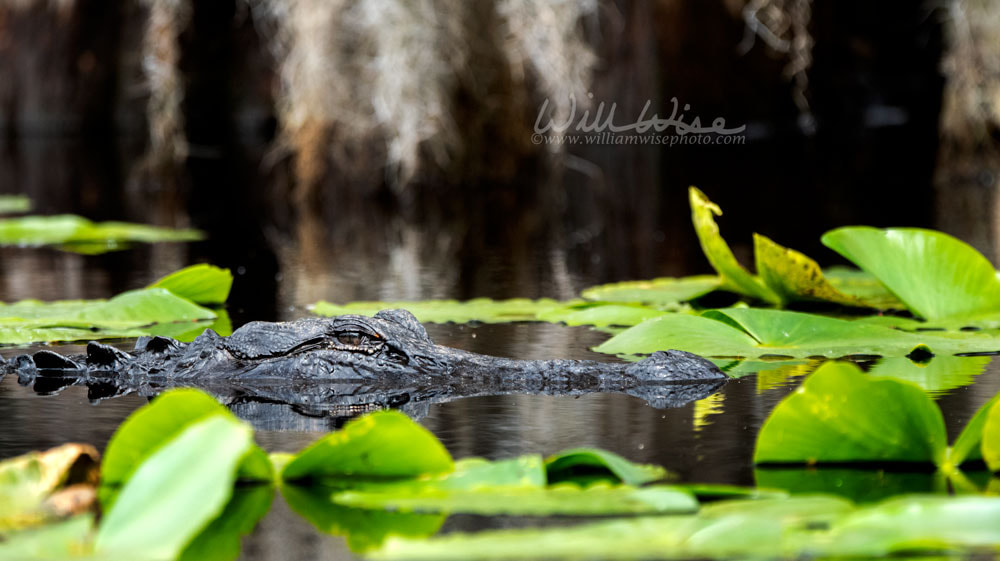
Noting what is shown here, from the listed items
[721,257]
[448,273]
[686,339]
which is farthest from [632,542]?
[448,273]

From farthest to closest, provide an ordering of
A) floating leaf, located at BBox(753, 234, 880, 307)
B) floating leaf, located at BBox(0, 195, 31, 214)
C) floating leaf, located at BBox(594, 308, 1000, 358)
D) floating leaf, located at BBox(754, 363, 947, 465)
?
floating leaf, located at BBox(0, 195, 31, 214)
floating leaf, located at BBox(753, 234, 880, 307)
floating leaf, located at BBox(594, 308, 1000, 358)
floating leaf, located at BBox(754, 363, 947, 465)

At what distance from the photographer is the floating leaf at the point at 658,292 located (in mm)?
3848

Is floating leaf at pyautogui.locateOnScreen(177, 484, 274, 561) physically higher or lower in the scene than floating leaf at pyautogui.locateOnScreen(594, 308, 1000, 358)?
lower

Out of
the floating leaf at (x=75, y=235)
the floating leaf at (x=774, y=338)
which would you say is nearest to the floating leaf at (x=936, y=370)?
the floating leaf at (x=774, y=338)

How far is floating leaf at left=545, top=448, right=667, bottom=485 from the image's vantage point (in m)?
1.89

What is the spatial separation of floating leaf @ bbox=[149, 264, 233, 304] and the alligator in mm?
831

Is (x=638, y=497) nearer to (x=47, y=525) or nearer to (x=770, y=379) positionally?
(x=47, y=525)

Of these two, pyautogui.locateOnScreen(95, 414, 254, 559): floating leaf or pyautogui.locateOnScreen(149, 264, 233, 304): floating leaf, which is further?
pyautogui.locateOnScreen(149, 264, 233, 304): floating leaf

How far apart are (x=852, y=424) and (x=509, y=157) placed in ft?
22.1

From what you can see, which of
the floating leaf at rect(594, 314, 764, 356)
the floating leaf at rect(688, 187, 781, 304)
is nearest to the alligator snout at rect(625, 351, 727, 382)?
the floating leaf at rect(594, 314, 764, 356)

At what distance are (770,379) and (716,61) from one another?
9.48 metres

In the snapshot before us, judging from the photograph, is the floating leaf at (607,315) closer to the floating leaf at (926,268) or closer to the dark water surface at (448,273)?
the dark water surface at (448,273)

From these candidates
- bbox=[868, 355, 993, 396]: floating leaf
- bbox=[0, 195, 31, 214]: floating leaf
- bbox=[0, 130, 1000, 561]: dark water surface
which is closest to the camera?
bbox=[0, 130, 1000, 561]: dark water surface

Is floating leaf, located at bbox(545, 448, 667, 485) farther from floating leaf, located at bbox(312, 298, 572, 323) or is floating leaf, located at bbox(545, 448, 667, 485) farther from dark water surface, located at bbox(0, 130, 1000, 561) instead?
floating leaf, located at bbox(312, 298, 572, 323)
